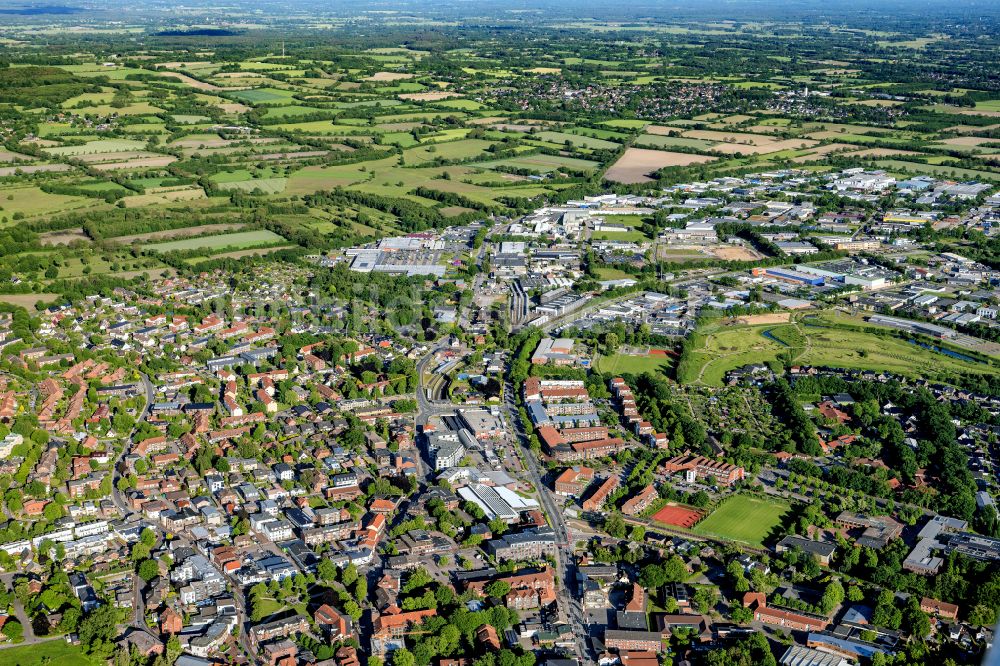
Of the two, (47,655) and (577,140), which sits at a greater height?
(47,655)

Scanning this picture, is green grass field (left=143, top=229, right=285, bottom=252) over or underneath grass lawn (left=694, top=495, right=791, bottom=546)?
underneath

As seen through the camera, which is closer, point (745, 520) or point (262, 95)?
point (745, 520)

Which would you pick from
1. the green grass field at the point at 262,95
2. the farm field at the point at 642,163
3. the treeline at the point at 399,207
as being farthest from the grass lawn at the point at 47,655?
the green grass field at the point at 262,95

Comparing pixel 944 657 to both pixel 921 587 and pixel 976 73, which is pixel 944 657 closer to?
pixel 921 587

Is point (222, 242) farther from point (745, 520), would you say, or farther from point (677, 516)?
point (745, 520)

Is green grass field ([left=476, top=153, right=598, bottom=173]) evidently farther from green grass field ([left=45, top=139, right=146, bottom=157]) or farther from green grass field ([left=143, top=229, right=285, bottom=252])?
green grass field ([left=45, top=139, right=146, bottom=157])

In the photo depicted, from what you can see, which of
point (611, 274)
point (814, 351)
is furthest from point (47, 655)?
point (611, 274)

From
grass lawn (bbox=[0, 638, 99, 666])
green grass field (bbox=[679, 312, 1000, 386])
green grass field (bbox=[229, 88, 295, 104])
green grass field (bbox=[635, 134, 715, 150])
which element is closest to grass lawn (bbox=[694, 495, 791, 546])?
green grass field (bbox=[679, 312, 1000, 386])
